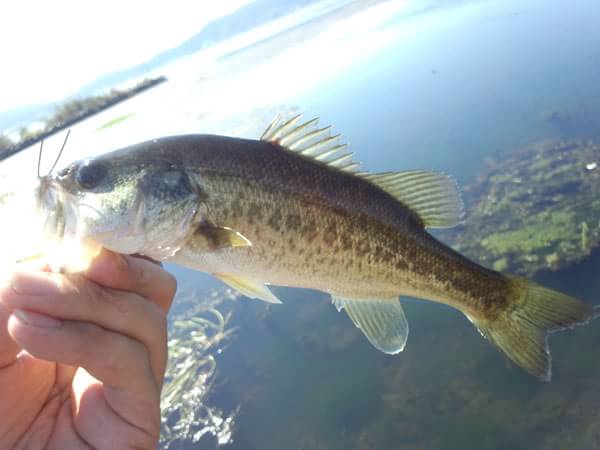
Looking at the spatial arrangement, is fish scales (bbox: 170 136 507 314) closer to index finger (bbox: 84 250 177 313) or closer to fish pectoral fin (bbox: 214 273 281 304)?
fish pectoral fin (bbox: 214 273 281 304)

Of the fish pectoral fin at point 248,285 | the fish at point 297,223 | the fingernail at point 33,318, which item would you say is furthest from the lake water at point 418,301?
the fingernail at point 33,318

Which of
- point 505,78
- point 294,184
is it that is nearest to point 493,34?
point 505,78

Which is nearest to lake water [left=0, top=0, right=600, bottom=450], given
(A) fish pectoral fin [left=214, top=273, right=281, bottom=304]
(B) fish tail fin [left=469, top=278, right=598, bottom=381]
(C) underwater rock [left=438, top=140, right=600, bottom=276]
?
(C) underwater rock [left=438, top=140, right=600, bottom=276]

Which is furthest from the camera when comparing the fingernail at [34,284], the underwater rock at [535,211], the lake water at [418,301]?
the underwater rock at [535,211]

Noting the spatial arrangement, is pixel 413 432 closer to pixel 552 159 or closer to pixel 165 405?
pixel 165 405

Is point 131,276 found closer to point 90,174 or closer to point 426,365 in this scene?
point 90,174

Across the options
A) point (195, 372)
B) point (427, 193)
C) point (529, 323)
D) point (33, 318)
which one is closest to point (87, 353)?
point (33, 318)

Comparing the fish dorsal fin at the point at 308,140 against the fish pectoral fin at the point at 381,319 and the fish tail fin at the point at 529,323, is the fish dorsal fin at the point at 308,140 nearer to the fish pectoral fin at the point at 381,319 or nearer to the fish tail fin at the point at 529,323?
the fish pectoral fin at the point at 381,319
